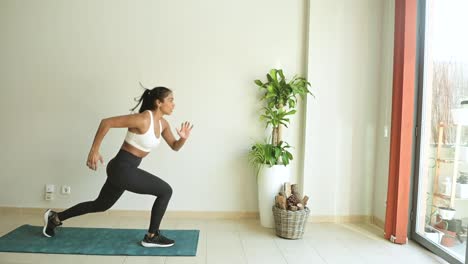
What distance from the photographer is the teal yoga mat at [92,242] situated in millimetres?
2816

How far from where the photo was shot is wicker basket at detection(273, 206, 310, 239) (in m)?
3.26

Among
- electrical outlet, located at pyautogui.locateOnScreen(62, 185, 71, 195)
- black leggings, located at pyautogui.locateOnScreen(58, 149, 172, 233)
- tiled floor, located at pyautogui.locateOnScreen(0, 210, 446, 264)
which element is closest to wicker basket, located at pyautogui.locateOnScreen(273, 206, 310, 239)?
tiled floor, located at pyautogui.locateOnScreen(0, 210, 446, 264)

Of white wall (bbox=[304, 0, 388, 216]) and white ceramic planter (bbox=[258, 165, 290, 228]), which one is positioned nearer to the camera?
white ceramic planter (bbox=[258, 165, 290, 228])

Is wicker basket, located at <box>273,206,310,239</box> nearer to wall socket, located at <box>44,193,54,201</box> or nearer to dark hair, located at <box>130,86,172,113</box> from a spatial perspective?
dark hair, located at <box>130,86,172,113</box>

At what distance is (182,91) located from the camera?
387cm

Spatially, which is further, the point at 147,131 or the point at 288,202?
the point at 288,202

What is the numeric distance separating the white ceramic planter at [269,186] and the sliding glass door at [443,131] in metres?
1.22

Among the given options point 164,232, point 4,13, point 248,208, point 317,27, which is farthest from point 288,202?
point 4,13

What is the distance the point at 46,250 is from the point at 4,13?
254 centimetres

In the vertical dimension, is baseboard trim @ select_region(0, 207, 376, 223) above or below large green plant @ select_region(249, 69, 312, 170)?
below

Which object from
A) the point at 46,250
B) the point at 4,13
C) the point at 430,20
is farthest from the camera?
the point at 4,13

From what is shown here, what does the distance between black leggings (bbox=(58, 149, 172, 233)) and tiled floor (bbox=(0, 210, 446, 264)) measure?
42 cm

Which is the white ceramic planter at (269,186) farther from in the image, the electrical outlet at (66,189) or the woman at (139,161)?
the electrical outlet at (66,189)

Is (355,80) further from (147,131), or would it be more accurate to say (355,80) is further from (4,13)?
(4,13)
